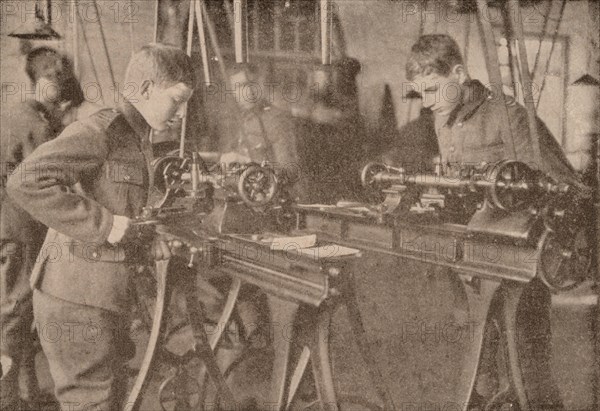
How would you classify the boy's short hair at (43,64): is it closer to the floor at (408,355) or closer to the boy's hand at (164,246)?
the boy's hand at (164,246)

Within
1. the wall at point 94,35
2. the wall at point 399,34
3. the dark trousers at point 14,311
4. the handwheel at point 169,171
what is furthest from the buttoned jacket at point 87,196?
the wall at point 399,34

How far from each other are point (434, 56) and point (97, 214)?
1898 mm

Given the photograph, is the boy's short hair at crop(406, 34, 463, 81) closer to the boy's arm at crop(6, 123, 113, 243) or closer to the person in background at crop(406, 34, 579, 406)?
the person in background at crop(406, 34, 579, 406)

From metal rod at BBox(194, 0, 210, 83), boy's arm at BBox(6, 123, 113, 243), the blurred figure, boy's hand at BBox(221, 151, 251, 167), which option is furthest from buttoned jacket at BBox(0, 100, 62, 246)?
boy's hand at BBox(221, 151, 251, 167)

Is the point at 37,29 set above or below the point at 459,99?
above

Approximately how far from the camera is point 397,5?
16.2 ft

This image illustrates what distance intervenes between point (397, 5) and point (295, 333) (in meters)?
3.77

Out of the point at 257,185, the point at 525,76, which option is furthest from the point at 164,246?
the point at 525,76

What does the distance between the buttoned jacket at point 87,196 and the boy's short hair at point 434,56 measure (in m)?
1.54

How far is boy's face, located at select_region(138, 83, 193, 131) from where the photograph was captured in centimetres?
216

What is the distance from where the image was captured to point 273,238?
91.9 inches

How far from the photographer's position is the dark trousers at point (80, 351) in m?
2.02

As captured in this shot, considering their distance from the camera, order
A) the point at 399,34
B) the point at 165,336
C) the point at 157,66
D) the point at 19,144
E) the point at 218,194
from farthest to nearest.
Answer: the point at 399,34, the point at 218,194, the point at 19,144, the point at 165,336, the point at 157,66

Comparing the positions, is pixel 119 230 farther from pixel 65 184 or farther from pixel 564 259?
pixel 564 259
